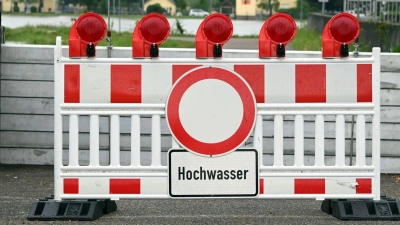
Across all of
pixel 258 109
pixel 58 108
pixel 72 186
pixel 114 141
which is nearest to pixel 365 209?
pixel 258 109

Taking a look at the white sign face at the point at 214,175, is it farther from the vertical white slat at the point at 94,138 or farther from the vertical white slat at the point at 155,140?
the vertical white slat at the point at 94,138

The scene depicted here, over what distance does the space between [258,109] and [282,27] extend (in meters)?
0.53

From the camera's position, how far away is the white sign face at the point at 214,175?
21.9ft

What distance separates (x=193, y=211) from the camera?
730 cm

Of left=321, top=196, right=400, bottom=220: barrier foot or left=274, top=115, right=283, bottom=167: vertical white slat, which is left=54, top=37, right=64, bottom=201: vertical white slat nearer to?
left=274, top=115, right=283, bottom=167: vertical white slat

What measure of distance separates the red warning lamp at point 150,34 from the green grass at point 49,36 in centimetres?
2280

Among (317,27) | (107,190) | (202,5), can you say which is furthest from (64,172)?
(317,27)

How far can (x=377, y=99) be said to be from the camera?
6.75m

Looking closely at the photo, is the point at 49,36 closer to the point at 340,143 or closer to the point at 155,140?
the point at 155,140

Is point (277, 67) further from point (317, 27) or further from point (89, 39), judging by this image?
point (317, 27)

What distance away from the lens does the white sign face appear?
21.9 feet

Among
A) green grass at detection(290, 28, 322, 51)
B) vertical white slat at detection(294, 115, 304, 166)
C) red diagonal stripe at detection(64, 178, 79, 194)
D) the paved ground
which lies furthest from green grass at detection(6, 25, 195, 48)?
vertical white slat at detection(294, 115, 304, 166)

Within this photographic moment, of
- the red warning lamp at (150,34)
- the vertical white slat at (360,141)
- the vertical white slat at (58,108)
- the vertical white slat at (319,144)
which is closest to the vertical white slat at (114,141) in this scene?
the vertical white slat at (58,108)

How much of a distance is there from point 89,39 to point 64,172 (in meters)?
0.86
